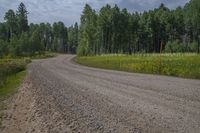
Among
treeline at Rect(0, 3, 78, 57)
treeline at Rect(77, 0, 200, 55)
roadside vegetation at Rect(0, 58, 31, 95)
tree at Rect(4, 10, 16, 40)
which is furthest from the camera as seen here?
tree at Rect(4, 10, 16, 40)

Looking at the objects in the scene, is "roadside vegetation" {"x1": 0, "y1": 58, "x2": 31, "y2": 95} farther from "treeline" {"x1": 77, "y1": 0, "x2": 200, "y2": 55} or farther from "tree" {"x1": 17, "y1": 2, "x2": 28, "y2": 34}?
"tree" {"x1": 17, "y1": 2, "x2": 28, "y2": 34}

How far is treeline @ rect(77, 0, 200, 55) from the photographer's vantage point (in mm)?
104375

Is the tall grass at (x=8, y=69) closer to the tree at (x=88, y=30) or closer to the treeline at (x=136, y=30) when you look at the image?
the tree at (x=88, y=30)

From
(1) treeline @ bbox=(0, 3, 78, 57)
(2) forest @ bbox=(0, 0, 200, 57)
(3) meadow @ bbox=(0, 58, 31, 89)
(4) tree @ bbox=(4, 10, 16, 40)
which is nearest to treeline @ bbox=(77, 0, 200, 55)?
(2) forest @ bbox=(0, 0, 200, 57)

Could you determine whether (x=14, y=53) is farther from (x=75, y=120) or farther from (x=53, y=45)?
(x=75, y=120)

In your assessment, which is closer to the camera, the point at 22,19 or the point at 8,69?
the point at 8,69

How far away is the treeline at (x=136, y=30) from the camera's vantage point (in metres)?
104

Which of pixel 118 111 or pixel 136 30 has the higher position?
pixel 136 30

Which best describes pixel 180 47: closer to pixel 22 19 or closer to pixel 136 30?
pixel 136 30

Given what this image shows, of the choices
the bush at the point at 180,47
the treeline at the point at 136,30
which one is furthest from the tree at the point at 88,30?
the bush at the point at 180,47

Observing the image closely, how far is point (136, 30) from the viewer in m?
122

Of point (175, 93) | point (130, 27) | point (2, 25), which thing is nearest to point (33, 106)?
point (175, 93)

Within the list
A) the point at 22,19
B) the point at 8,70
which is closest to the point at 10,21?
the point at 22,19

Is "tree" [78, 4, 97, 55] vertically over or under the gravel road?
over
